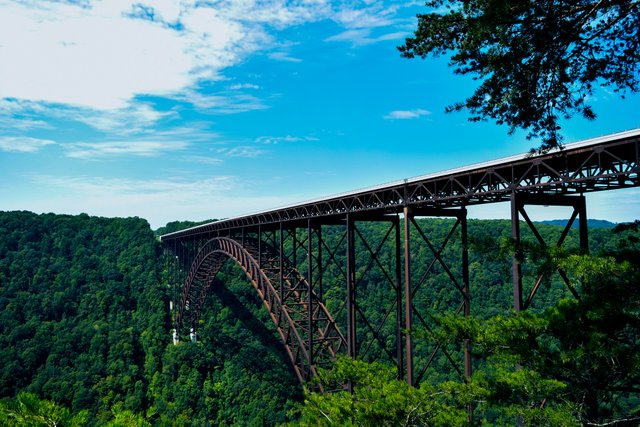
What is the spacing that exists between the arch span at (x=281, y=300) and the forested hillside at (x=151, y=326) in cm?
571

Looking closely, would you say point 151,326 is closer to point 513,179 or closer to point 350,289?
point 350,289

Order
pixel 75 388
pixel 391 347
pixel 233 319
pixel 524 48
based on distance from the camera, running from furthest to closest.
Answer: pixel 233 319
pixel 391 347
pixel 75 388
pixel 524 48

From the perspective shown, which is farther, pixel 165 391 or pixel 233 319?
pixel 233 319

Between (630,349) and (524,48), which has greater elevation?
(524,48)

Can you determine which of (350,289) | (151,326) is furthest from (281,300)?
(151,326)

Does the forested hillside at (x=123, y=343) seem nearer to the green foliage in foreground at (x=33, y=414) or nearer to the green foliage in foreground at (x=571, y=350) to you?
the green foliage in foreground at (x=571, y=350)

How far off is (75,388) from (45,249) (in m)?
33.7

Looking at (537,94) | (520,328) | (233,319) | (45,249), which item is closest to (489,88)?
(537,94)

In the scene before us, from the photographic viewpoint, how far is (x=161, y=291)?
58656 millimetres

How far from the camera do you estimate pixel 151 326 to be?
173ft

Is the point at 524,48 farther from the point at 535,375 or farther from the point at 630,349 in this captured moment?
the point at 535,375

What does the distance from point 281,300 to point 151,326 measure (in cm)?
3611

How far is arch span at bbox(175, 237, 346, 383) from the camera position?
20.9 metres

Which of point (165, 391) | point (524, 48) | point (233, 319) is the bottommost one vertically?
point (165, 391)
